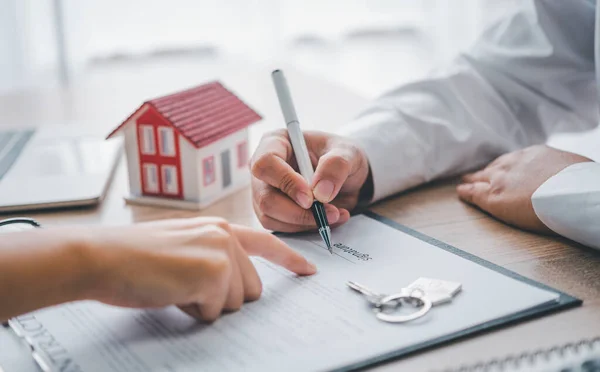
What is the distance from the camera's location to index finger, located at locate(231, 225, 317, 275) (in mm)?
695

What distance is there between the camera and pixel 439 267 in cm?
73

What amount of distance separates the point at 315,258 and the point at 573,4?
28.5 inches

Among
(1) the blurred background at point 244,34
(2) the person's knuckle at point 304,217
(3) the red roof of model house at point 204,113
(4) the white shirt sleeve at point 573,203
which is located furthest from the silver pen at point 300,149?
(1) the blurred background at point 244,34

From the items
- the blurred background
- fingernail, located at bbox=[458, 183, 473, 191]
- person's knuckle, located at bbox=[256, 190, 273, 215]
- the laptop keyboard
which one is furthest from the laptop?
the blurred background

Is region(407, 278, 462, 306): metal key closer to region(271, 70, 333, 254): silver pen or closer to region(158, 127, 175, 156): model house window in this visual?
region(271, 70, 333, 254): silver pen

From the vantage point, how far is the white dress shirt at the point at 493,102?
3.47 feet

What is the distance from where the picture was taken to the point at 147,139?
0.99 meters

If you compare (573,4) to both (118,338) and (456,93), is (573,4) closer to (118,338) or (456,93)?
(456,93)

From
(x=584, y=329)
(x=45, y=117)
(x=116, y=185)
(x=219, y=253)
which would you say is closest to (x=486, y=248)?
(x=584, y=329)

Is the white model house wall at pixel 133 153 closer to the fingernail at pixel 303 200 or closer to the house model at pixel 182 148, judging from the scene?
the house model at pixel 182 148

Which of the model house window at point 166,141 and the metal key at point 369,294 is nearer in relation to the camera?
the metal key at point 369,294

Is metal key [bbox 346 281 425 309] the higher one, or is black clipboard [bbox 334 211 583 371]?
metal key [bbox 346 281 425 309]

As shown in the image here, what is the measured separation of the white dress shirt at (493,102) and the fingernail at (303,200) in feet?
0.55

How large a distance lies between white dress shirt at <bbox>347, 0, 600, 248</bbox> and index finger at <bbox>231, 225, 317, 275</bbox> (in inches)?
10.5
